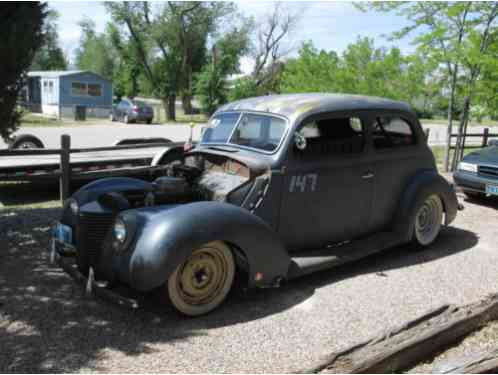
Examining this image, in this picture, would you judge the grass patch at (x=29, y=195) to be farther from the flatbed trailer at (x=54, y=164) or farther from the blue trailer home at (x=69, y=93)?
the blue trailer home at (x=69, y=93)

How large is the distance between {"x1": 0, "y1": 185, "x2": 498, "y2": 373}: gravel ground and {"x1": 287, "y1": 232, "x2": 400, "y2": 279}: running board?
233 mm

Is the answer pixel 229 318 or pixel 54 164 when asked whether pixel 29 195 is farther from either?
pixel 229 318

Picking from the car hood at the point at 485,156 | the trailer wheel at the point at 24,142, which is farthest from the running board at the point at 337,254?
the trailer wheel at the point at 24,142

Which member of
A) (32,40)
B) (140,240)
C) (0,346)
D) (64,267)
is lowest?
(0,346)

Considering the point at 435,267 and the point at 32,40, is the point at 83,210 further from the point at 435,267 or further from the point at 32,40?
the point at 435,267

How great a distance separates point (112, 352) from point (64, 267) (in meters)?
1.11

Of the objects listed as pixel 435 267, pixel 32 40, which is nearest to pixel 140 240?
pixel 32 40

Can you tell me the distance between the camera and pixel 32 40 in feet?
17.7

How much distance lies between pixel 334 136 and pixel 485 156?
5.24 m

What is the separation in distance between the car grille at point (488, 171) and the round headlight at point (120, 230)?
712 cm

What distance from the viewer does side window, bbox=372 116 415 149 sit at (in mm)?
5836

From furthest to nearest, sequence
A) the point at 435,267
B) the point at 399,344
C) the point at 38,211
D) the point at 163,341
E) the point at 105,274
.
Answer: the point at 38,211 < the point at 435,267 < the point at 105,274 < the point at 163,341 < the point at 399,344

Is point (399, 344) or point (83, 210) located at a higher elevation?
point (83, 210)

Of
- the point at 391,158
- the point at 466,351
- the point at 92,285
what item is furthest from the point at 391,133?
the point at 92,285
